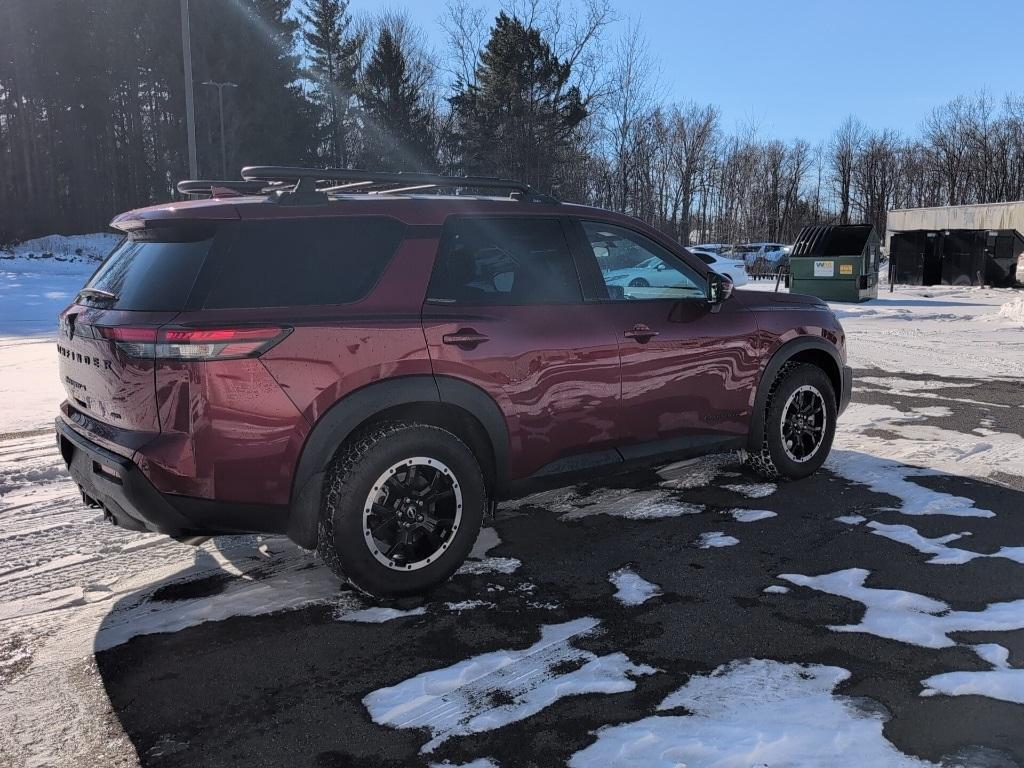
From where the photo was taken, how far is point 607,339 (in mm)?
3861

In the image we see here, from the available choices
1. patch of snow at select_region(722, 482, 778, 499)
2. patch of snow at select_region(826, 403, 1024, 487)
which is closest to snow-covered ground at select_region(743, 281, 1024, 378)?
patch of snow at select_region(826, 403, 1024, 487)

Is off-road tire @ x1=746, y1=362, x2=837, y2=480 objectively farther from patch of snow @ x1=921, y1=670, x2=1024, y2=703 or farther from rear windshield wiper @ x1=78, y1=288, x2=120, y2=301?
rear windshield wiper @ x1=78, y1=288, x2=120, y2=301

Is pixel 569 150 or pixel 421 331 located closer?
pixel 421 331

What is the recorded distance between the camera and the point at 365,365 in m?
3.14

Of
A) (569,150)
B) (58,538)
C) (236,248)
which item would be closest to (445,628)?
(236,248)

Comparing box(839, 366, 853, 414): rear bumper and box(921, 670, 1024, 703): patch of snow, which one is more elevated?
box(839, 366, 853, 414): rear bumper

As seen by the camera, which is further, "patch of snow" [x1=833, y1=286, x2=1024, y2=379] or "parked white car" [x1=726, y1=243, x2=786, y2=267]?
"parked white car" [x1=726, y1=243, x2=786, y2=267]

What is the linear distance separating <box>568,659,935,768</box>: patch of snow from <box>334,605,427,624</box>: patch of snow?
1.13m

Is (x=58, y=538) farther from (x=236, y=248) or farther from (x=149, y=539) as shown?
(x=236, y=248)

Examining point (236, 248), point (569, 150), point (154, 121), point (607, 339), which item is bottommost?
point (607, 339)

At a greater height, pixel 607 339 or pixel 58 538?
pixel 607 339

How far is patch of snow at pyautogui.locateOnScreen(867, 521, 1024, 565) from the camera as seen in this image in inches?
148

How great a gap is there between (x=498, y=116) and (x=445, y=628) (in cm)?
3644

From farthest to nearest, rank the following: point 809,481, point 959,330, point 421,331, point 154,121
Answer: point 154,121
point 959,330
point 809,481
point 421,331
